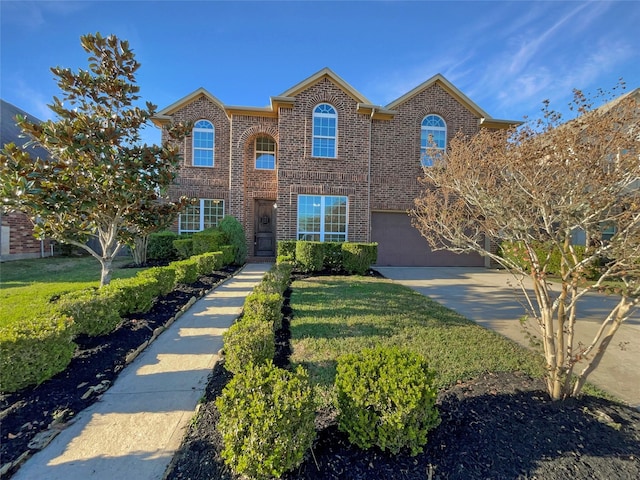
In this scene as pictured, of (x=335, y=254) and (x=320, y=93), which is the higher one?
(x=320, y=93)

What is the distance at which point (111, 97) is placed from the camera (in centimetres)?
528

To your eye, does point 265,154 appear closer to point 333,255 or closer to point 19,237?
point 333,255

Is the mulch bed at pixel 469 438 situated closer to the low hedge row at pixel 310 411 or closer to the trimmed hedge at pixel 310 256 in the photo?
the low hedge row at pixel 310 411

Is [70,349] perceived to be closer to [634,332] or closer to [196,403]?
[196,403]

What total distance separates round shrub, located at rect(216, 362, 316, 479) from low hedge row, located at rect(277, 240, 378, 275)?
7587 mm

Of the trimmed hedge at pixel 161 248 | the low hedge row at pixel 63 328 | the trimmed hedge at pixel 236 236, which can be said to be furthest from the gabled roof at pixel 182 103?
the low hedge row at pixel 63 328

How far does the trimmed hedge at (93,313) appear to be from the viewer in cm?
A: 369

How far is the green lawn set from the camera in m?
4.88

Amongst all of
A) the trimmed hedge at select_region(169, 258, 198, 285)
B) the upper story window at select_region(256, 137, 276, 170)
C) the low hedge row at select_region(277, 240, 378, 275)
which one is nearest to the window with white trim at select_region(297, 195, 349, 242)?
the low hedge row at select_region(277, 240, 378, 275)

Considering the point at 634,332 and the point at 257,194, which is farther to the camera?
the point at 257,194

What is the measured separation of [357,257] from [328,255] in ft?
3.25

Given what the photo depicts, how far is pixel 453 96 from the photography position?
502 inches

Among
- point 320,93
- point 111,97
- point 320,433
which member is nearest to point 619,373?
point 320,433

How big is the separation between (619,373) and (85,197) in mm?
7712
